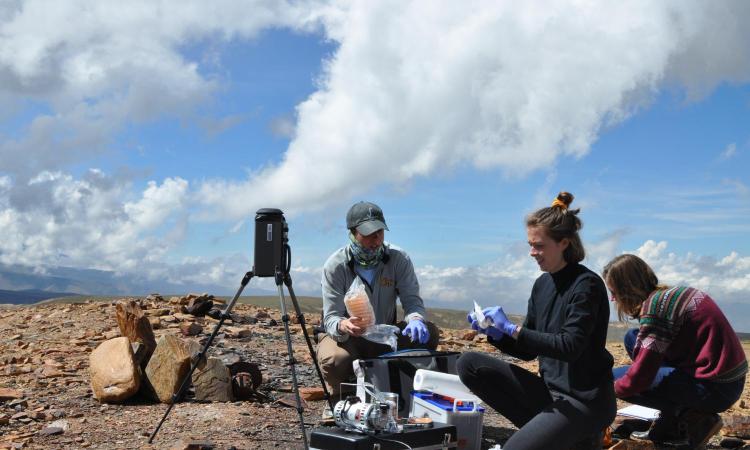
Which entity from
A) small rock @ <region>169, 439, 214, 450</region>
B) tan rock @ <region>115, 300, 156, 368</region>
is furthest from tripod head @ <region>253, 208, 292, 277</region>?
tan rock @ <region>115, 300, 156, 368</region>

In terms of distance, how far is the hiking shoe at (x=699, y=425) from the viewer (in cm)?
606

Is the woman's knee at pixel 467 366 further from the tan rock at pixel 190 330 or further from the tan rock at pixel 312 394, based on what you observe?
the tan rock at pixel 190 330

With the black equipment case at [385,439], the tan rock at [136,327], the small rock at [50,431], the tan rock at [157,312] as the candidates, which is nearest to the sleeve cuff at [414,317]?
the black equipment case at [385,439]

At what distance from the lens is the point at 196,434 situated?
21.9 feet

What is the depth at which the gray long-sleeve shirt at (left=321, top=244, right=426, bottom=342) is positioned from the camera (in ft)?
21.8

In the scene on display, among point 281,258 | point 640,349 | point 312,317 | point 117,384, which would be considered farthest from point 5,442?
point 312,317

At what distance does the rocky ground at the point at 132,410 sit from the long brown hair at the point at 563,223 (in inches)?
92.2

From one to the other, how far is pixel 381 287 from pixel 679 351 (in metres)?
2.63

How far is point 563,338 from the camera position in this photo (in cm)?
462

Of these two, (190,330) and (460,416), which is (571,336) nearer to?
(460,416)

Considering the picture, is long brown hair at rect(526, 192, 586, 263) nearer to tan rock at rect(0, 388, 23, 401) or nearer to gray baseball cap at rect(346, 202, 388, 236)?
gray baseball cap at rect(346, 202, 388, 236)

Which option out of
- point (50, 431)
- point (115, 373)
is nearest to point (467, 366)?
point (50, 431)

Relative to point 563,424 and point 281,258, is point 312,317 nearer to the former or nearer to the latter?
point 281,258

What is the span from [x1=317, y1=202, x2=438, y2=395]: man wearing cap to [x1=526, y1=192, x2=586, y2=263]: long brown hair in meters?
1.82
